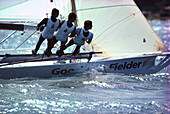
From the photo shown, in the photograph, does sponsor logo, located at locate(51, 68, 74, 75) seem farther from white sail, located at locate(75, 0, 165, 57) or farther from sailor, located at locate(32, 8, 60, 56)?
white sail, located at locate(75, 0, 165, 57)

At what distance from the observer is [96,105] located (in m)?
5.24

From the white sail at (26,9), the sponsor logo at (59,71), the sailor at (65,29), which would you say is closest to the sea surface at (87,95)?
the sponsor logo at (59,71)

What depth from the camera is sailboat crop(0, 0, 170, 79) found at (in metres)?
6.78

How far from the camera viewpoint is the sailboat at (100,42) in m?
6.78

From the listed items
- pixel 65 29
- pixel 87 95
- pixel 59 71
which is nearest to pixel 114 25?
pixel 65 29

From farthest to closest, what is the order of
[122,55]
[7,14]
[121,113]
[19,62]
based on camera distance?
[122,55] → [7,14] → [19,62] → [121,113]

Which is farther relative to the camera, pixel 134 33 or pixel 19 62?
pixel 134 33

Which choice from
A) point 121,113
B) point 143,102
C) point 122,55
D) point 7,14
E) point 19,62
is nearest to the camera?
point 121,113

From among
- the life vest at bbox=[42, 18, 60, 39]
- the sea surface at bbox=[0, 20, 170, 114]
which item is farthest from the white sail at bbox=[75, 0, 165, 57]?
the life vest at bbox=[42, 18, 60, 39]

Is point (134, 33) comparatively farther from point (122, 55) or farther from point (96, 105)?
point (96, 105)

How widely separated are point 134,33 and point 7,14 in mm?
2655

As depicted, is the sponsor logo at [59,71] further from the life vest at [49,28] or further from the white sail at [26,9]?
the white sail at [26,9]

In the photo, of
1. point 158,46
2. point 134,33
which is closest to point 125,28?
point 134,33

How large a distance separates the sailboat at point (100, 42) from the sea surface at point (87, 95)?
21 centimetres
